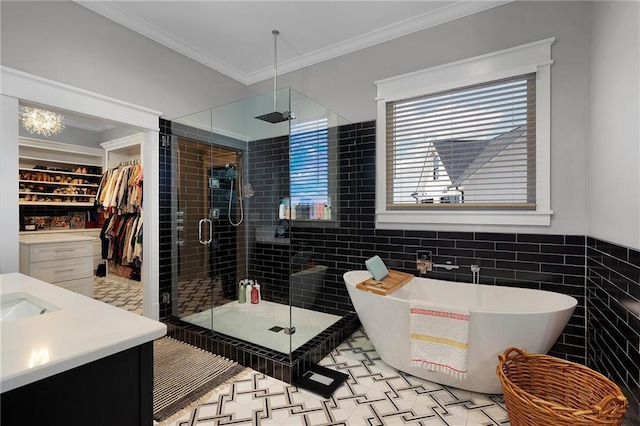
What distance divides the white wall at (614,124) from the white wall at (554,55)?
0.08 metres

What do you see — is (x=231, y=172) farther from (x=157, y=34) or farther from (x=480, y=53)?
(x=480, y=53)

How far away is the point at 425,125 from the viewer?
2.74 metres

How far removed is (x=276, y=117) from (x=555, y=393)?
2.75 m

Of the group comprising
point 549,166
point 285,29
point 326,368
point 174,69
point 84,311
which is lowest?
point 326,368

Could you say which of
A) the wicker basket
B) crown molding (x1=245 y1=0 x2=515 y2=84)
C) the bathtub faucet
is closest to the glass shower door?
crown molding (x1=245 y1=0 x2=515 y2=84)

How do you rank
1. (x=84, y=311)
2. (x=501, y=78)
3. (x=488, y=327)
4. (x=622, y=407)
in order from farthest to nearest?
(x=501, y=78) → (x=488, y=327) → (x=622, y=407) → (x=84, y=311)

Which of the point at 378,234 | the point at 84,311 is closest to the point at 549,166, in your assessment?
the point at 378,234

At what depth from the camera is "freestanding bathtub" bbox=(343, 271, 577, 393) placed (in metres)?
1.77

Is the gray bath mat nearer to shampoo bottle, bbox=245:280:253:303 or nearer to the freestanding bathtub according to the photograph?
shampoo bottle, bbox=245:280:253:303

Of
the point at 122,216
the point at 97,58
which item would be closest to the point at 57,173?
the point at 122,216

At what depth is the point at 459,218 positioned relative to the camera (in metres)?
2.57

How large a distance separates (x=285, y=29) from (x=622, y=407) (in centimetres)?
340

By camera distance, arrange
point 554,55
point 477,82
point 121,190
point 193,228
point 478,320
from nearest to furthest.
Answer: point 478,320 < point 554,55 < point 477,82 < point 193,228 < point 121,190

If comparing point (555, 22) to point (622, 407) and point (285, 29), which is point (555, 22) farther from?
point (622, 407)
